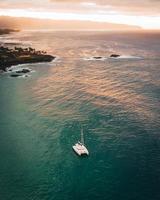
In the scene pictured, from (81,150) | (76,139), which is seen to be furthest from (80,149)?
(76,139)

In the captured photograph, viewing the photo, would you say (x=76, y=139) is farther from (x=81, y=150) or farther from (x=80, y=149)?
(x=81, y=150)

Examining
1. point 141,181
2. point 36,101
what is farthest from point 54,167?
point 36,101

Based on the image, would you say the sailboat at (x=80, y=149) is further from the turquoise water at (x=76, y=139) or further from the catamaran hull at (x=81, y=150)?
the turquoise water at (x=76, y=139)

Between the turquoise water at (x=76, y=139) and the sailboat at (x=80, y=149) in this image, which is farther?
the sailboat at (x=80, y=149)

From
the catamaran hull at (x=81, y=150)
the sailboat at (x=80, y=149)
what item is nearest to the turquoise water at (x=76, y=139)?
the catamaran hull at (x=81, y=150)

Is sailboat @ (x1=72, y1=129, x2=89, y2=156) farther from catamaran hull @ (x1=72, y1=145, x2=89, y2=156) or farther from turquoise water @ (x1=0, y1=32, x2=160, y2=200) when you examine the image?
turquoise water @ (x1=0, y1=32, x2=160, y2=200)

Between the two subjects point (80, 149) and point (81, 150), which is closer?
point (81, 150)

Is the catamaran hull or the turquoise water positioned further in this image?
the catamaran hull

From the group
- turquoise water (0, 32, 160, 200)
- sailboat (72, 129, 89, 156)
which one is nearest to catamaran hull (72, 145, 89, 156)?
sailboat (72, 129, 89, 156)

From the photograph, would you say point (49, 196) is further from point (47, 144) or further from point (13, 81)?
point (13, 81)
